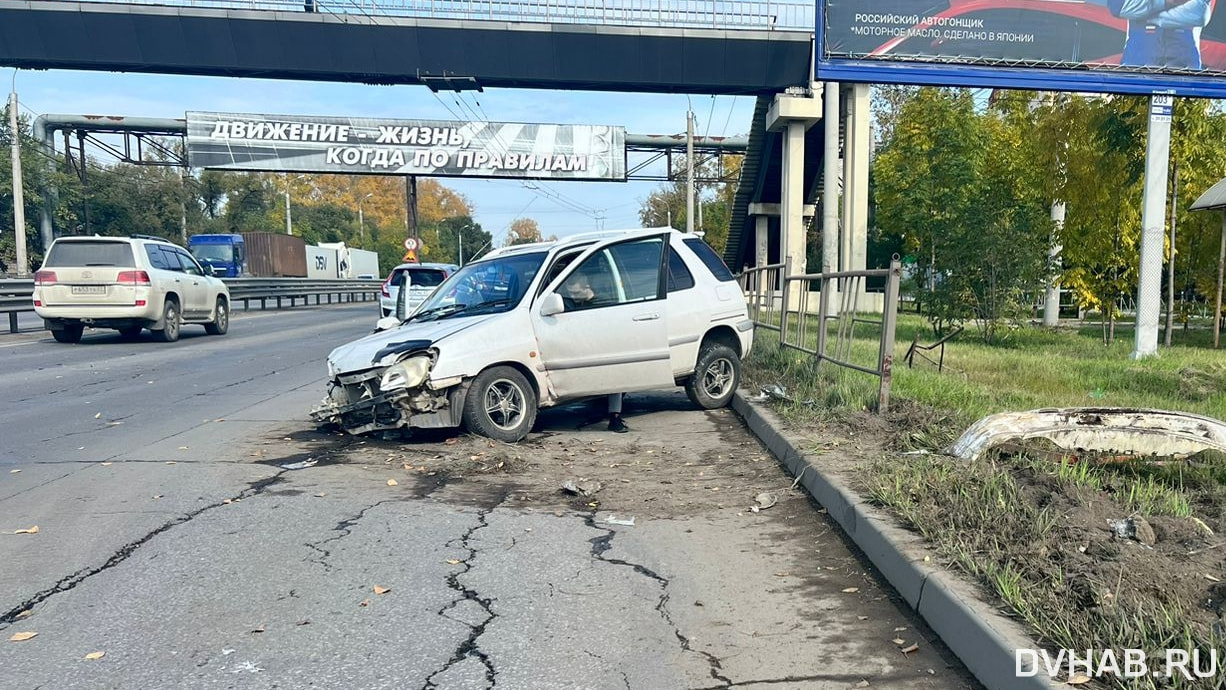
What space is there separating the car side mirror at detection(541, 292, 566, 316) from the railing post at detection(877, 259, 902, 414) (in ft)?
9.07

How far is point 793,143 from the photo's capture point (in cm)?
2173

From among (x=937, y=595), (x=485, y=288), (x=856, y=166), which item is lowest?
(x=937, y=595)

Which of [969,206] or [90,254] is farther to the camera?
[90,254]

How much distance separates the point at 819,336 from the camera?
29.1 ft

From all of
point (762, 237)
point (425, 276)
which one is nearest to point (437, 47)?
point (425, 276)

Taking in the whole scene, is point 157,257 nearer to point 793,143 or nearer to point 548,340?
→ point 548,340

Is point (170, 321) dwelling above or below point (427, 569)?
above

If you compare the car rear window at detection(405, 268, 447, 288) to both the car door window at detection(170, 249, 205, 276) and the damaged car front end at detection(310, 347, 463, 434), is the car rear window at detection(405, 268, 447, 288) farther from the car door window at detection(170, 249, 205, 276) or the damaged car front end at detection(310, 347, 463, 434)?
the damaged car front end at detection(310, 347, 463, 434)

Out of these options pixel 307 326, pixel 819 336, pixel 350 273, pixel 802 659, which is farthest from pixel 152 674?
pixel 350 273

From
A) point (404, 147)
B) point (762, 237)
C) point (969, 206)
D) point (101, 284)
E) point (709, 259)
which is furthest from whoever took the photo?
point (404, 147)

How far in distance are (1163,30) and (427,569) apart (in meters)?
13.5

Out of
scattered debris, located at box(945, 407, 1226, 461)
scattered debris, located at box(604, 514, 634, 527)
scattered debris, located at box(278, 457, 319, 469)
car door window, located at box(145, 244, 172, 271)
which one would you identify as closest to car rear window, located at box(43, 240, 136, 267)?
car door window, located at box(145, 244, 172, 271)

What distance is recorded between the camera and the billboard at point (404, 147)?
109 ft

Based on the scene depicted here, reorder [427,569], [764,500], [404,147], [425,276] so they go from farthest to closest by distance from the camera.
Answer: [404,147]
[425,276]
[764,500]
[427,569]
